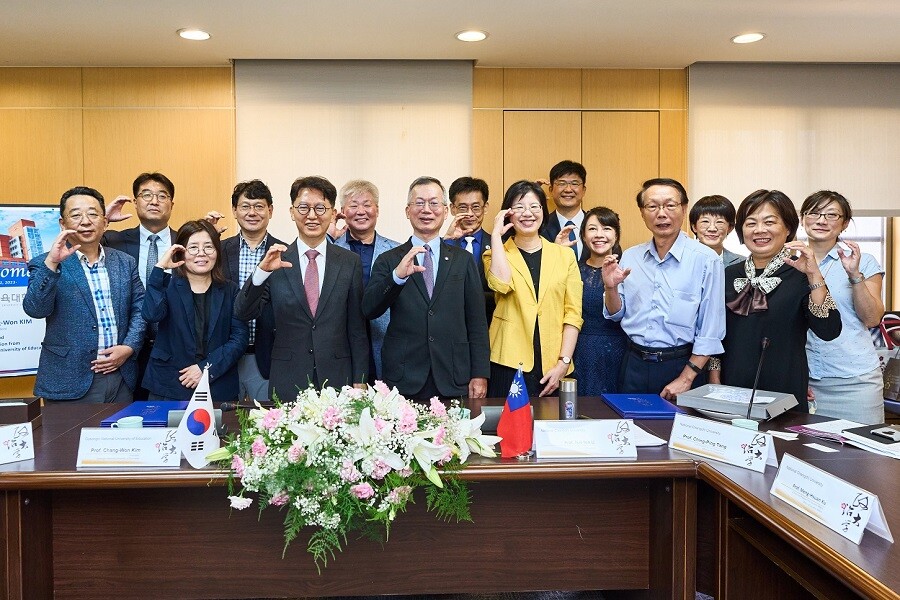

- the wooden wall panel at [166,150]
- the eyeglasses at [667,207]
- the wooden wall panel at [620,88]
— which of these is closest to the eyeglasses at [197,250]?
the eyeglasses at [667,207]

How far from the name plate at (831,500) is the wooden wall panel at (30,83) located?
5.66m

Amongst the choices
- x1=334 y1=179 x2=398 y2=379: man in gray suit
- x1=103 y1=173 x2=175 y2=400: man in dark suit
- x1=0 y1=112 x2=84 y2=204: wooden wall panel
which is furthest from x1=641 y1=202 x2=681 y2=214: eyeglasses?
x1=0 y1=112 x2=84 y2=204: wooden wall panel

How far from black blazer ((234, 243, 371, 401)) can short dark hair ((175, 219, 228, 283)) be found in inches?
11.0

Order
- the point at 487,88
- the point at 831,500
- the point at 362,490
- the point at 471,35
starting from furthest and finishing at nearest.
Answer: the point at 487,88 → the point at 471,35 → the point at 362,490 → the point at 831,500

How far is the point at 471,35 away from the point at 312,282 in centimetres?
245

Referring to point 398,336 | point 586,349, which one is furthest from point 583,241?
point 398,336

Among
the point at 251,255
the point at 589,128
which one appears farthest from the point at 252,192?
the point at 589,128

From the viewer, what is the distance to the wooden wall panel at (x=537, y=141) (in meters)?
5.39

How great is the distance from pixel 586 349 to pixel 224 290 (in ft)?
5.91

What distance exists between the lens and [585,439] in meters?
1.94

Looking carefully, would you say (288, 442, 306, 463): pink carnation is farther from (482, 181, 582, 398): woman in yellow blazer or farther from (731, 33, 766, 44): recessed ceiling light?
(731, 33, 766, 44): recessed ceiling light

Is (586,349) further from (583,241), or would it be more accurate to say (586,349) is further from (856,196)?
(856,196)

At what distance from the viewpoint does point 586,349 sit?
338cm

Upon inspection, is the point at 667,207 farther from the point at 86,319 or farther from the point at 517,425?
the point at 86,319
